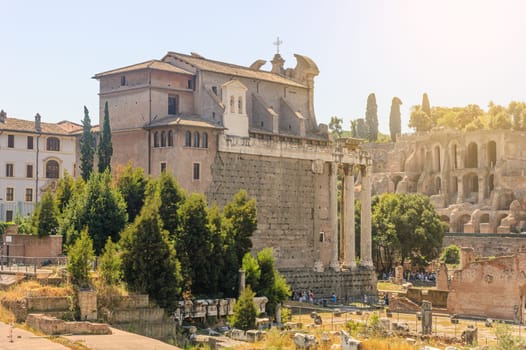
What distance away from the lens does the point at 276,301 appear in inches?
1395

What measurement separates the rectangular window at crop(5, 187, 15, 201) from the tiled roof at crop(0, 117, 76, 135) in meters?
3.89

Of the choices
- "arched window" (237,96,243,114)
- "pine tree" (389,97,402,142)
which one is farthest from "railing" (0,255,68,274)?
"pine tree" (389,97,402,142)

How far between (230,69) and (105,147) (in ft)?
29.6

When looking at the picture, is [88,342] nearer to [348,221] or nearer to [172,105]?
[172,105]

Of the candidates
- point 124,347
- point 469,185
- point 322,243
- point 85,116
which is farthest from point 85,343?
point 469,185

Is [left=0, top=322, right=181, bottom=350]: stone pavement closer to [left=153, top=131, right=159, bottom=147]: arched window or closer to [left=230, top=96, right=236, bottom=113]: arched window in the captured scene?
[left=153, top=131, right=159, bottom=147]: arched window

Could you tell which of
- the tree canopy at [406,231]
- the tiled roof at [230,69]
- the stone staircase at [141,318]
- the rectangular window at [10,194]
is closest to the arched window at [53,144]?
the rectangular window at [10,194]

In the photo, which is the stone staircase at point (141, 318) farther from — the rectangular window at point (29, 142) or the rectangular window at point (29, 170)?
the rectangular window at point (29, 142)

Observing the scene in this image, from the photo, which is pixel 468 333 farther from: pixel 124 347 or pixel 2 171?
pixel 2 171

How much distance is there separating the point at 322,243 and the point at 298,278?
3.64 m

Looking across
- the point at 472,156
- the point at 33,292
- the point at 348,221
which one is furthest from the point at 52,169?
the point at 472,156

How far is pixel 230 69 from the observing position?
46281 millimetres

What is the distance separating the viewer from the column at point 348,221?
164 ft

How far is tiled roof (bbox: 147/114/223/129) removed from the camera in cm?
4054
